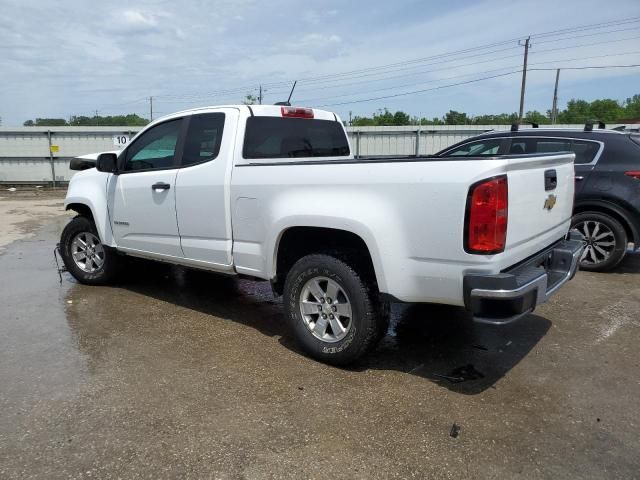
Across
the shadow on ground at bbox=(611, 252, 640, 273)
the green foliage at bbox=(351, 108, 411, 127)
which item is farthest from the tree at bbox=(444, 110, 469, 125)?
the shadow on ground at bbox=(611, 252, 640, 273)

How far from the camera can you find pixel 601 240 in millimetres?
6211

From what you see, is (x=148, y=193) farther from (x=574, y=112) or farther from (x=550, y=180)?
(x=574, y=112)

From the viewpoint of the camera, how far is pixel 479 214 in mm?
2883

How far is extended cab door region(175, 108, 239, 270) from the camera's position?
421 cm

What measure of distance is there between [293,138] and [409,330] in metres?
2.07

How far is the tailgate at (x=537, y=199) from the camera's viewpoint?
3.03m

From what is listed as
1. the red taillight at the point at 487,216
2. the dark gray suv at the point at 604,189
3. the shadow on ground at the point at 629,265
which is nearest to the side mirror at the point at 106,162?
the dark gray suv at the point at 604,189

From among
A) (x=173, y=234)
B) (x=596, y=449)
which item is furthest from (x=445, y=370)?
(x=173, y=234)

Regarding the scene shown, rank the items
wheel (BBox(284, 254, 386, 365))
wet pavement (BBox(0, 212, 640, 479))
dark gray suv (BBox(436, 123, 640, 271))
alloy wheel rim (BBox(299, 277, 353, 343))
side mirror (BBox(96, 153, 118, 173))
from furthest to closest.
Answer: dark gray suv (BBox(436, 123, 640, 271)) < side mirror (BBox(96, 153, 118, 173)) < alloy wheel rim (BBox(299, 277, 353, 343)) < wheel (BBox(284, 254, 386, 365)) < wet pavement (BBox(0, 212, 640, 479))

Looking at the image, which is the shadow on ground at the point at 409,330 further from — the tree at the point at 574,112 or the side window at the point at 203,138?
the tree at the point at 574,112

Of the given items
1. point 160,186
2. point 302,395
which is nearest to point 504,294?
point 302,395

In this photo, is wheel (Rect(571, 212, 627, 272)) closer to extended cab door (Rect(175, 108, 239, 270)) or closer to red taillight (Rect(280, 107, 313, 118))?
red taillight (Rect(280, 107, 313, 118))

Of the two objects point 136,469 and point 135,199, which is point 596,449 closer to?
point 136,469

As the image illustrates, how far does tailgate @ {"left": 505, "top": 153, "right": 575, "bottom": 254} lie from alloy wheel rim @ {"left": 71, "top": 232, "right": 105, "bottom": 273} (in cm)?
455
